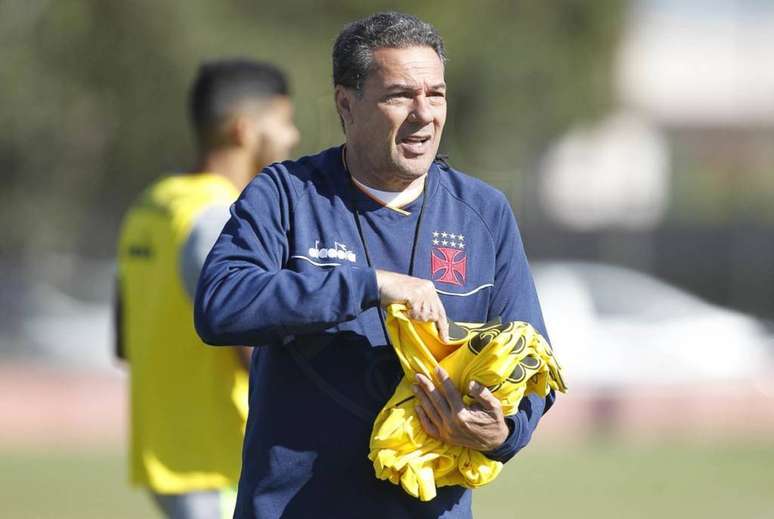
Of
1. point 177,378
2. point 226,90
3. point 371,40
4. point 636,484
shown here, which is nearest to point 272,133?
point 226,90

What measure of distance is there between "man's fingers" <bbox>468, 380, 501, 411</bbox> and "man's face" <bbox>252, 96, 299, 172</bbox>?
76.7 inches

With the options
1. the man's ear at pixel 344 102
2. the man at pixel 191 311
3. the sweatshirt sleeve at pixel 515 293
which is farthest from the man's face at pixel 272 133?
the sweatshirt sleeve at pixel 515 293

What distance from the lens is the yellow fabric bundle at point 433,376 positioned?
10.9 feet

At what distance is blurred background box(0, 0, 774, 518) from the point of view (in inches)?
502

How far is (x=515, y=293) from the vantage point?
3.64 metres

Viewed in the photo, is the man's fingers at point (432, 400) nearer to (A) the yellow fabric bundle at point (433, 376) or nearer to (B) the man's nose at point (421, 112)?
(A) the yellow fabric bundle at point (433, 376)

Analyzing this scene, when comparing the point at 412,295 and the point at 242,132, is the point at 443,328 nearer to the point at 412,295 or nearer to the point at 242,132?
the point at 412,295

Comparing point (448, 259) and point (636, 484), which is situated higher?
point (448, 259)

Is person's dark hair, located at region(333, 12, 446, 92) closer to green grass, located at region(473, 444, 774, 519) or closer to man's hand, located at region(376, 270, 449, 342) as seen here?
man's hand, located at region(376, 270, 449, 342)

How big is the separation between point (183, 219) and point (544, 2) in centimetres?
2314

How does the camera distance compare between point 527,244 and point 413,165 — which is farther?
point 527,244

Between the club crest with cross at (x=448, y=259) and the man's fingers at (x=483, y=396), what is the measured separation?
317mm

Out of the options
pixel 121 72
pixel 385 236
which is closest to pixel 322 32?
pixel 121 72

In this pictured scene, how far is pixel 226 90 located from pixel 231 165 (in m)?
0.26
